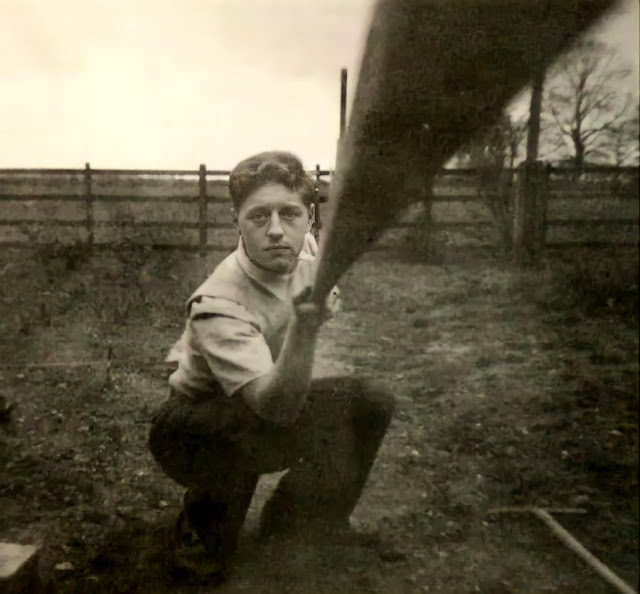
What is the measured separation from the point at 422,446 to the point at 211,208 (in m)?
0.71

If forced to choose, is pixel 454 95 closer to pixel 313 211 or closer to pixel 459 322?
Answer: pixel 313 211

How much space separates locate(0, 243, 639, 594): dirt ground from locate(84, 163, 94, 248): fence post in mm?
162

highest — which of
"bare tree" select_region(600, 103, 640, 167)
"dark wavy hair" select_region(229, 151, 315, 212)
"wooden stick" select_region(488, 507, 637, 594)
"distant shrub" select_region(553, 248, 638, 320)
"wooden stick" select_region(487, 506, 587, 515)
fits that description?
"bare tree" select_region(600, 103, 640, 167)

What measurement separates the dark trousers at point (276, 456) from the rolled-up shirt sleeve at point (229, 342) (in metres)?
0.08

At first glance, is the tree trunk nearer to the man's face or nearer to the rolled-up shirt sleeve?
the man's face

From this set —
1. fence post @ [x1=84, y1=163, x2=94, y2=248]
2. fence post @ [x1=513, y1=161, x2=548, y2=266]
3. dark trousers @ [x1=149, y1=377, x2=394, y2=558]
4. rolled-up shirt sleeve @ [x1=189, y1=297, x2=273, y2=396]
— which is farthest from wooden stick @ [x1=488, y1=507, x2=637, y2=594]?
fence post @ [x1=84, y1=163, x2=94, y2=248]

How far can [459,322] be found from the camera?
1.45 meters

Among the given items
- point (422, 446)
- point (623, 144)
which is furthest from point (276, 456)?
point (623, 144)

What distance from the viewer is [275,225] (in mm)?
1317

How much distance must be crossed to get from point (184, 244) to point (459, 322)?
0.64m

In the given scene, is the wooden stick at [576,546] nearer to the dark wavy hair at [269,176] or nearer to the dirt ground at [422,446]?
the dirt ground at [422,446]

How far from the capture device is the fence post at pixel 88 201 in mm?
1468

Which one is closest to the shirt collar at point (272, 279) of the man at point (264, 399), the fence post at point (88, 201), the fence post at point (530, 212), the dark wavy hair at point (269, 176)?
the man at point (264, 399)

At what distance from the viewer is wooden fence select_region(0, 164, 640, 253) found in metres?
1.37
